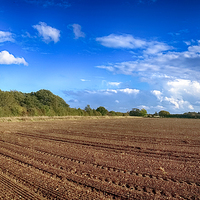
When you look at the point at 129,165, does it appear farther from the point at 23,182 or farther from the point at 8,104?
the point at 8,104

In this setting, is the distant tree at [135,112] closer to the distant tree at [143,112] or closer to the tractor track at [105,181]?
the distant tree at [143,112]

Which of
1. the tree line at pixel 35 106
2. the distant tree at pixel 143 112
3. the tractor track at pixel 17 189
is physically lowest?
the tractor track at pixel 17 189

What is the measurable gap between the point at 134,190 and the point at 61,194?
156 centimetres

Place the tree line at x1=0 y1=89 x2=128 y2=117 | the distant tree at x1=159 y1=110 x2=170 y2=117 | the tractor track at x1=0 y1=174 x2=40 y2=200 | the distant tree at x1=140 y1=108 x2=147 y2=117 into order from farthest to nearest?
1. the distant tree at x1=140 y1=108 x2=147 y2=117
2. the distant tree at x1=159 y1=110 x2=170 y2=117
3. the tree line at x1=0 y1=89 x2=128 y2=117
4. the tractor track at x1=0 y1=174 x2=40 y2=200

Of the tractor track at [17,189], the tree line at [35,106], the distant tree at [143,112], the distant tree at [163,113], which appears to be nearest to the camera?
the tractor track at [17,189]

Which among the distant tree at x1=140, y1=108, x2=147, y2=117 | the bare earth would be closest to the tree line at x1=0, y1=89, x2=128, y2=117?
the bare earth

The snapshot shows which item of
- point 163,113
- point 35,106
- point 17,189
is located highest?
point 35,106

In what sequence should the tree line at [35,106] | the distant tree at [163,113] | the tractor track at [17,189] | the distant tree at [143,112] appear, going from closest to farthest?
the tractor track at [17,189] → the tree line at [35,106] → the distant tree at [163,113] → the distant tree at [143,112]

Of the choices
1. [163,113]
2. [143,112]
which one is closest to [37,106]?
[163,113]

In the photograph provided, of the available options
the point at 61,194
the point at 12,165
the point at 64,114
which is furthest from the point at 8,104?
the point at 61,194

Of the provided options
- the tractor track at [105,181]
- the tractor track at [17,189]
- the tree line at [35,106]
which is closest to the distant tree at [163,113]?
the tree line at [35,106]

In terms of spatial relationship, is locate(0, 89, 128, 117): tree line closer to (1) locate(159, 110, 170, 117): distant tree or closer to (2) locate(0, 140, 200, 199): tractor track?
(2) locate(0, 140, 200, 199): tractor track

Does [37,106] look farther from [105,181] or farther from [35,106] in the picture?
[105,181]

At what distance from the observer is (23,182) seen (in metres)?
4.64
